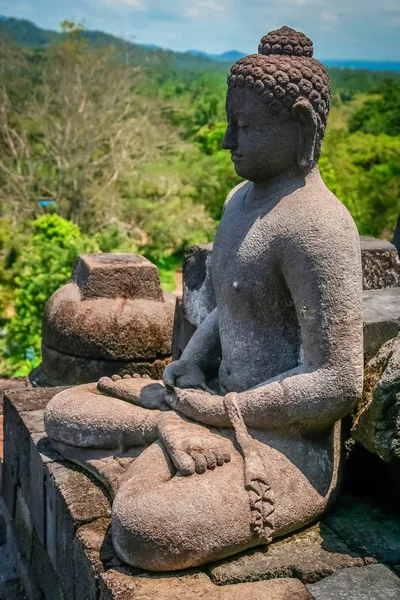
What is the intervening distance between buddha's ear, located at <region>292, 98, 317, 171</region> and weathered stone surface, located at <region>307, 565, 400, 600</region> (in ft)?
5.27

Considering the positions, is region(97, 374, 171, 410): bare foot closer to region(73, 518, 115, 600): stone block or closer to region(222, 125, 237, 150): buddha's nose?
region(73, 518, 115, 600): stone block

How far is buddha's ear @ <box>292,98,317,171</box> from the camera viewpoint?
303cm

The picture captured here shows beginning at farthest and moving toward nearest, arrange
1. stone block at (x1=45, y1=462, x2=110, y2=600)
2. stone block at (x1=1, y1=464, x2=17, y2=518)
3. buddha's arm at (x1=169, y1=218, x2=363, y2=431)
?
1. stone block at (x1=1, y1=464, x2=17, y2=518)
2. stone block at (x1=45, y1=462, x2=110, y2=600)
3. buddha's arm at (x1=169, y1=218, x2=363, y2=431)

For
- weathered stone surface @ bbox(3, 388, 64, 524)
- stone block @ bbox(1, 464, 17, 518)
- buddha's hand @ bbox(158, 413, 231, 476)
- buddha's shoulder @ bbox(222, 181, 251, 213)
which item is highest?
buddha's shoulder @ bbox(222, 181, 251, 213)

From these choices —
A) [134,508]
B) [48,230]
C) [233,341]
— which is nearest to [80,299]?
[233,341]

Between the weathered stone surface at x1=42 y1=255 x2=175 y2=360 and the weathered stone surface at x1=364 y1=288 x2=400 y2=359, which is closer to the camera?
the weathered stone surface at x1=364 y1=288 x2=400 y2=359

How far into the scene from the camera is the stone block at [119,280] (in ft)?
20.3

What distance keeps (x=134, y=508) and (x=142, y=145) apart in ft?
62.9

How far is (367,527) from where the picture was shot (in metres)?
3.21

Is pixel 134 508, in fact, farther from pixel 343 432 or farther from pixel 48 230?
pixel 48 230

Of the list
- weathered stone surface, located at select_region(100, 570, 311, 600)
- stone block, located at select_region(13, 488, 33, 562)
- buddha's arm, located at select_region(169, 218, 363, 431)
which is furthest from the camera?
stone block, located at select_region(13, 488, 33, 562)

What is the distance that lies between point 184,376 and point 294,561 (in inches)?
37.6

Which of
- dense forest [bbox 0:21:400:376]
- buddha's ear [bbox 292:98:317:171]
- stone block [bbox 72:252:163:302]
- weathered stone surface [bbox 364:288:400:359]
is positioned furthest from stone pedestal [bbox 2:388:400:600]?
dense forest [bbox 0:21:400:376]

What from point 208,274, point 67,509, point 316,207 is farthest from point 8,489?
point 316,207
